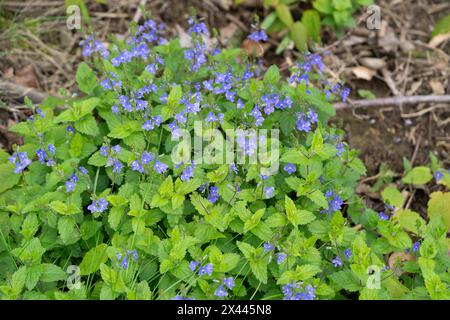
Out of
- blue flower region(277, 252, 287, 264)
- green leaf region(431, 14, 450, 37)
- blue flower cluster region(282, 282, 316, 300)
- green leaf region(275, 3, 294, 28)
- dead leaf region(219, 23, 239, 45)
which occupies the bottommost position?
blue flower cluster region(282, 282, 316, 300)

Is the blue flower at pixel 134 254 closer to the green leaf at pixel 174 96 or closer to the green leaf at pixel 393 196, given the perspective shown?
the green leaf at pixel 174 96

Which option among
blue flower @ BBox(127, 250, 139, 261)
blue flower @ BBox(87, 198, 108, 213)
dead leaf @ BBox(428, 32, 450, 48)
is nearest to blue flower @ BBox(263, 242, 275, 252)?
blue flower @ BBox(127, 250, 139, 261)

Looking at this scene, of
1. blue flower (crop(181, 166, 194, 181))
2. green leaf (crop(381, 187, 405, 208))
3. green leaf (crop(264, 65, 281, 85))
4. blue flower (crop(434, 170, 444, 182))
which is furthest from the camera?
blue flower (crop(434, 170, 444, 182))

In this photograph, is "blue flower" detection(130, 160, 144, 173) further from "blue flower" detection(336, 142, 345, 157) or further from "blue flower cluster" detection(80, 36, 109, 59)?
"blue flower" detection(336, 142, 345, 157)

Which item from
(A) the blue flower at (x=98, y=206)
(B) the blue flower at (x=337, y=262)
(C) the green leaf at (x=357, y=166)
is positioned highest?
(A) the blue flower at (x=98, y=206)

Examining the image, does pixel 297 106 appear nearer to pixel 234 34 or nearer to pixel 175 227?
pixel 175 227

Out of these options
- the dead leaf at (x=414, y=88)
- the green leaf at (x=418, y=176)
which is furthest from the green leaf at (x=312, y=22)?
the green leaf at (x=418, y=176)

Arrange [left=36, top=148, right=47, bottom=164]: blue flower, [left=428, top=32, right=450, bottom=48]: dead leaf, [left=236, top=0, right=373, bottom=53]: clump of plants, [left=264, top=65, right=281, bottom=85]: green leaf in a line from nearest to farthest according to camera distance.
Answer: [left=36, top=148, right=47, bottom=164]: blue flower, [left=264, top=65, right=281, bottom=85]: green leaf, [left=236, top=0, right=373, bottom=53]: clump of plants, [left=428, top=32, right=450, bottom=48]: dead leaf

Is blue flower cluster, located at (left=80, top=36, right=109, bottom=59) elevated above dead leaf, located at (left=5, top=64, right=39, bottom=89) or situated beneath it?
elevated above
